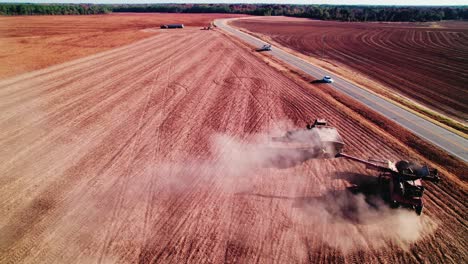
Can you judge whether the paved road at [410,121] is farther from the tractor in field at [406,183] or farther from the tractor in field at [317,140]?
the tractor in field at [317,140]

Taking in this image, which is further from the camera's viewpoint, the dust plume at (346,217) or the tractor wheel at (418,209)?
the tractor wheel at (418,209)

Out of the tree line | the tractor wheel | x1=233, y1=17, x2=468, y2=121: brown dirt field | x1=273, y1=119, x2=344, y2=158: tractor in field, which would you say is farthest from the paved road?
the tree line

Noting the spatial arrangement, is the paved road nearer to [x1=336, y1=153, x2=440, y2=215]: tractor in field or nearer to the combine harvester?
the combine harvester

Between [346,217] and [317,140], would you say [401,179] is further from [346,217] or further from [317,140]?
[317,140]

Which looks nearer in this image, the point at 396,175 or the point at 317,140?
the point at 396,175

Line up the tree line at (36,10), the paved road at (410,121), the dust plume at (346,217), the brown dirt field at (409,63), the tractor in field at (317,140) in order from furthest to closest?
the tree line at (36,10) → the brown dirt field at (409,63) → the paved road at (410,121) → the tractor in field at (317,140) → the dust plume at (346,217)

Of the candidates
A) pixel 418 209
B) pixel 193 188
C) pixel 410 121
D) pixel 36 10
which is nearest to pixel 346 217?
pixel 418 209

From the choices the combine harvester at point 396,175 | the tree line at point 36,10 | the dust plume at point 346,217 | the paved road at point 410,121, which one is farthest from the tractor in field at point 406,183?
the tree line at point 36,10

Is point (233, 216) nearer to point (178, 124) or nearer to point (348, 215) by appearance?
point (348, 215)
